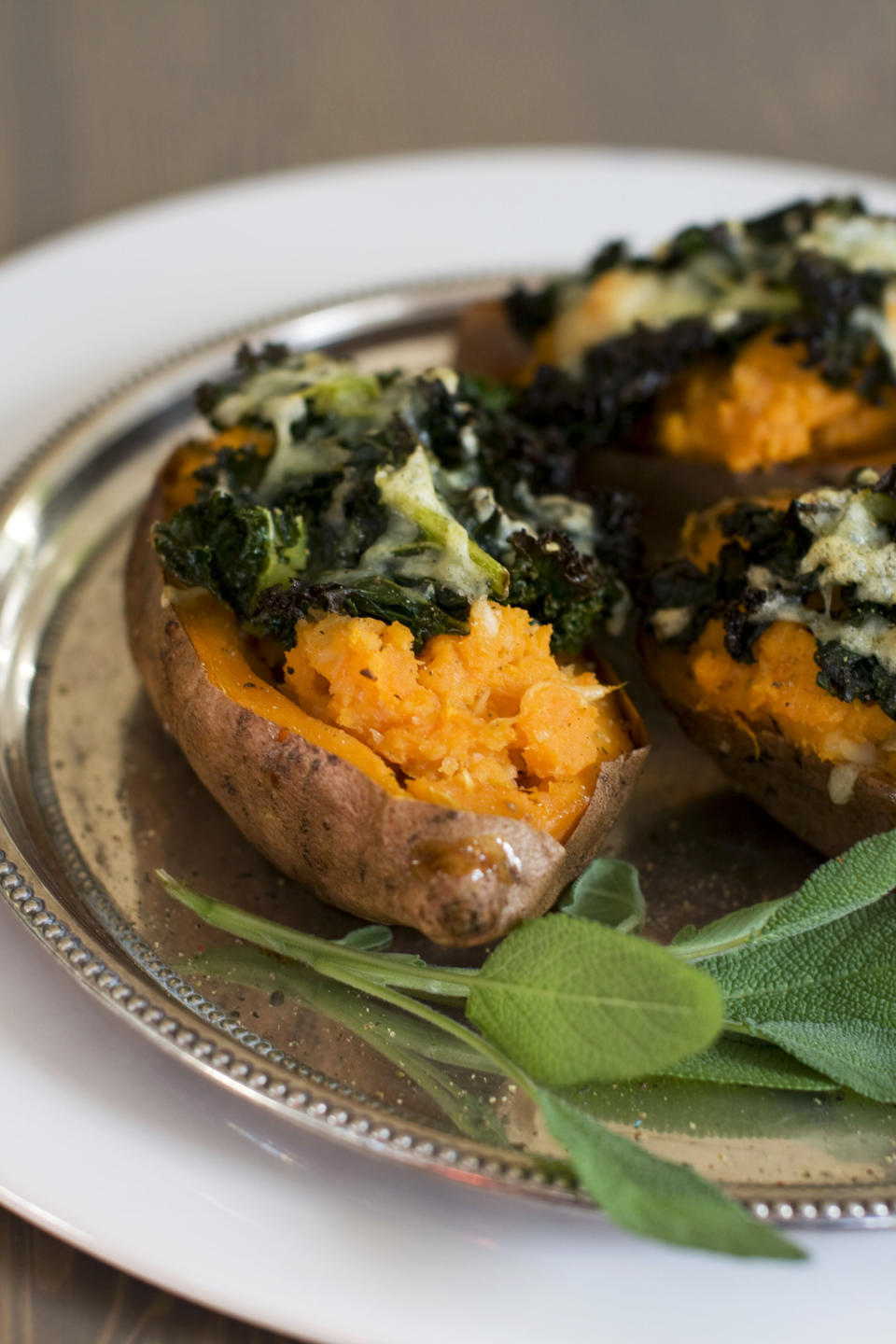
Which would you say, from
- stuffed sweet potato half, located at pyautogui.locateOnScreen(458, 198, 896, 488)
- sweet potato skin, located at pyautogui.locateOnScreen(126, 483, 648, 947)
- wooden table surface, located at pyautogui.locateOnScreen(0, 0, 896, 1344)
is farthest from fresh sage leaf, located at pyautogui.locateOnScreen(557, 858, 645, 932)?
wooden table surface, located at pyautogui.locateOnScreen(0, 0, 896, 1344)

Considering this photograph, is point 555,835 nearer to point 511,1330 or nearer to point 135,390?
point 511,1330

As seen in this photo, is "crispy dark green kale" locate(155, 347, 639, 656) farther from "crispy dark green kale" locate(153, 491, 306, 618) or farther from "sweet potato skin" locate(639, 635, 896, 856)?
"sweet potato skin" locate(639, 635, 896, 856)

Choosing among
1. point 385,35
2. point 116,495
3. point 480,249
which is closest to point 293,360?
point 116,495

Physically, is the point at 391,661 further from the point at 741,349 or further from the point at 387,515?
the point at 741,349

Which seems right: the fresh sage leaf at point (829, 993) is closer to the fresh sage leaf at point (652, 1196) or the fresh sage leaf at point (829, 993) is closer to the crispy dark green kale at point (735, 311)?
the fresh sage leaf at point (652, 1196)

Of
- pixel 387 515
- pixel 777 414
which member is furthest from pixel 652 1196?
pixel 777 414
